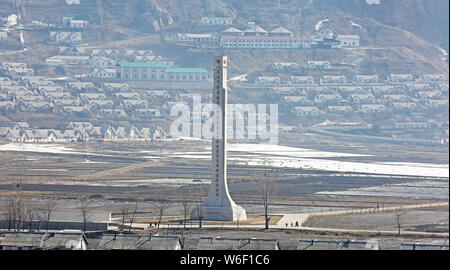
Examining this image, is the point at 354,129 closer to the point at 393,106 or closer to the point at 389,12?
the point at 393,106

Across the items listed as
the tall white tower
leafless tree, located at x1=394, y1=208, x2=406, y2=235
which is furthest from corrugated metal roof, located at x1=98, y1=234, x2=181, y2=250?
leafless tree, located at x1=394, y1=208, x2=406, y2=235

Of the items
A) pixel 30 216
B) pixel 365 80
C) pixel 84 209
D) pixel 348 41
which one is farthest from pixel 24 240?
pixel 348 41

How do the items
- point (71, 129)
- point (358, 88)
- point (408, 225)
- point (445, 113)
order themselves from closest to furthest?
point (408, 225) < point (71, 129) < point (445, 113) < point (358, 88)

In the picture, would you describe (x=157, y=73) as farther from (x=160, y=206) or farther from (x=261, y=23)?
(x=160, y=206)

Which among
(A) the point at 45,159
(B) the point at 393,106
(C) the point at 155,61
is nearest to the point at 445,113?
(B) the point at 393,106

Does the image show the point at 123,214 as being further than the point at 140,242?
Yes

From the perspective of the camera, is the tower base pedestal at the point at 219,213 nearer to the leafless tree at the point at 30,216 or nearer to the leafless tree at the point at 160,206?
the leafless tree at the point at 160,206
